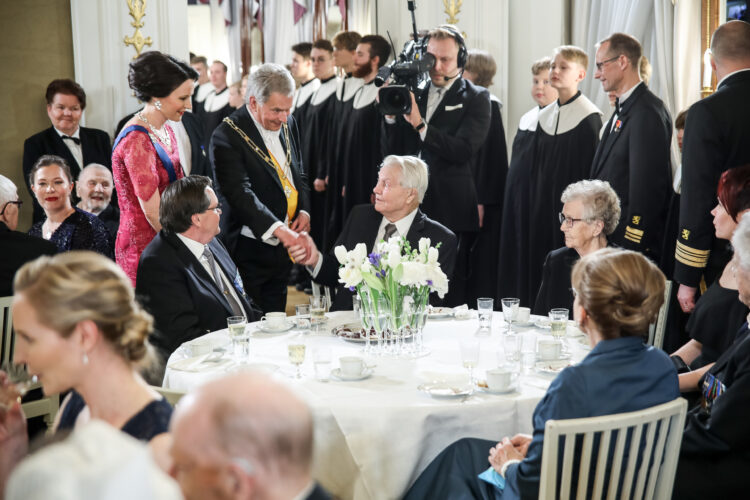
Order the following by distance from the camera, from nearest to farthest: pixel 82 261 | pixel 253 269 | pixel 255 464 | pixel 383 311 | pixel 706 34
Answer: pixel 255 464
pixel 82 261
pixel 383 311
pixel 253 269
pixel 706 34

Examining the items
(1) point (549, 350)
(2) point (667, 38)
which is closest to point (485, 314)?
(1) point (549, 350)

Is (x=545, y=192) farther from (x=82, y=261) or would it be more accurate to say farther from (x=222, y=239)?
(x=82, y=261)

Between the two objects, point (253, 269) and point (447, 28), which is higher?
point (447, 28)

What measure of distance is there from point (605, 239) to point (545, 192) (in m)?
1.25

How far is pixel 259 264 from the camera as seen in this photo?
3.99 metres

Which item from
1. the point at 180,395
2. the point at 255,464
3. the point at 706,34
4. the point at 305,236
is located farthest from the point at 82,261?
the point at 706,34

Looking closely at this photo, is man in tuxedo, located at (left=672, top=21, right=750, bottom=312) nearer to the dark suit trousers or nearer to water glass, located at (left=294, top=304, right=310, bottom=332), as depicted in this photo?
water glass, located at (left=294, top=304, right=310, bottom=332)

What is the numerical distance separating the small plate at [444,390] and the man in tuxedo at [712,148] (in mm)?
1552

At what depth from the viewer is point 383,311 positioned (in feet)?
8.50

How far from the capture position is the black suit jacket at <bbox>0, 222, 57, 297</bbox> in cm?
295

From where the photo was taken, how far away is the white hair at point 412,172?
3488mm

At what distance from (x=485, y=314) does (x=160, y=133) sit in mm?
1673

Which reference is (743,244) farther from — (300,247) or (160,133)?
(160,133)

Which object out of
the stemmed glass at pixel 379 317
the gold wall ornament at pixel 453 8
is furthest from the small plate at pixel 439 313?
the gold wall ornament at pixel 453 8
